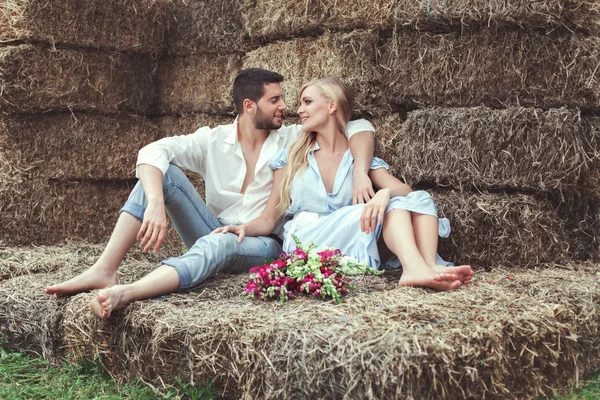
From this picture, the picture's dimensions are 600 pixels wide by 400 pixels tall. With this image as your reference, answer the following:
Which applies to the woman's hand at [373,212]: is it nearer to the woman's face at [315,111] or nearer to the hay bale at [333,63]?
the woman's face at [315,111]

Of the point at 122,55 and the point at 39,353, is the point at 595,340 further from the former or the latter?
the point at 122,55

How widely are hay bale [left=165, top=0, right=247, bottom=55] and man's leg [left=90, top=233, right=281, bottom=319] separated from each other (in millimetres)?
1771

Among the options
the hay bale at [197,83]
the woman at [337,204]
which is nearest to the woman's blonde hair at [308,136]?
the woman at [337,204]

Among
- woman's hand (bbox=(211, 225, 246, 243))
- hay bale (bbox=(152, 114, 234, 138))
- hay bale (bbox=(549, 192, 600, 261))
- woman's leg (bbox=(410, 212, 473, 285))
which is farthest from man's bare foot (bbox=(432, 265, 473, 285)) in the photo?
hay bale (bbox=(152, 114, 234, 138))

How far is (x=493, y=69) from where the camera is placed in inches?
154

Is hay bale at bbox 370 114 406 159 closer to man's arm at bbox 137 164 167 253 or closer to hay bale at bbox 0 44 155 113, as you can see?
man's arm at bbox 137 164 167 253

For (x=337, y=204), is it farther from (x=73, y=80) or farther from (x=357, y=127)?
(x=73, y=80)

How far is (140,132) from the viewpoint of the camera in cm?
570

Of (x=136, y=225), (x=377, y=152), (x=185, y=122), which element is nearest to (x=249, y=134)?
(x=377, y=152)

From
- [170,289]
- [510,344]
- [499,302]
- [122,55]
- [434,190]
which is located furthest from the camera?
[122,55]

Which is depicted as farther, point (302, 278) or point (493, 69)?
point (493, 69)

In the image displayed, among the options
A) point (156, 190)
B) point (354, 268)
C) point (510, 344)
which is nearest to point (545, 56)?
point (354, 268)

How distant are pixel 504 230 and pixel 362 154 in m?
0.82

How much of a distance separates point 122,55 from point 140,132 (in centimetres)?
56
